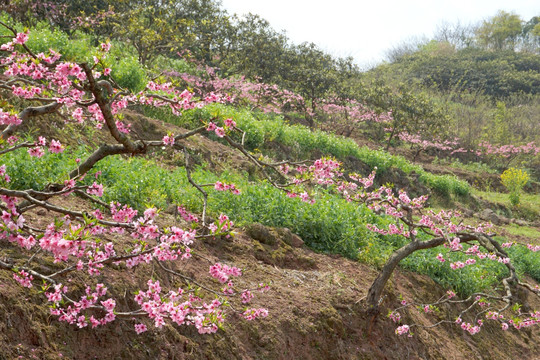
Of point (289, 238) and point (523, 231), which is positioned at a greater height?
point (289, 238)

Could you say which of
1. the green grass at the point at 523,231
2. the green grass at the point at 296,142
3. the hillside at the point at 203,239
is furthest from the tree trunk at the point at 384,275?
the green grass at the point at 523,231

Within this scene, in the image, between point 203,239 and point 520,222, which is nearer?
point 203,239

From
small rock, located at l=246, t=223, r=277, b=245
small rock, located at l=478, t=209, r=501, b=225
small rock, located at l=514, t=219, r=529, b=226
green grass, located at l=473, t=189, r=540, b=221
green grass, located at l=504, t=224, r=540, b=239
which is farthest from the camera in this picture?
green grass, located at l=473, t=189, r=540, b=221

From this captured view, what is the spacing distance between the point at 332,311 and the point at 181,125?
835cm

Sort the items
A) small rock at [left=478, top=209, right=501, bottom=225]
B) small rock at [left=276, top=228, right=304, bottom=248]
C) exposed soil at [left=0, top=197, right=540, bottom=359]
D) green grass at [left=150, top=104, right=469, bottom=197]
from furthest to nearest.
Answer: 1. small rock at [left=478, top=209, right=501, bottom=225]
2. green grass at [left=150, top=104, right=469, bottom=197]
3. small rock at [left=276, top=228, right=304, bottom=248]
4. exposed soil at [left=0, top=197, right=540, bottom=359]

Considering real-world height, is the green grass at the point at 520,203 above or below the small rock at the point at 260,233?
below

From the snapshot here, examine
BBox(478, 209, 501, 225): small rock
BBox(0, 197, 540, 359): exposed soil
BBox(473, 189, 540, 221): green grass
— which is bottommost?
BBox(473, 189, 540, 221): green grass

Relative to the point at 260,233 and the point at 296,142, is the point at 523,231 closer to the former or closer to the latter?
the point at 296,142

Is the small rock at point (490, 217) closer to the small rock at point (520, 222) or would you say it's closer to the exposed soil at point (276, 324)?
the small rock at point (520, 222)

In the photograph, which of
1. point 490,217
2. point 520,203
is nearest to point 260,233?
point 490,217

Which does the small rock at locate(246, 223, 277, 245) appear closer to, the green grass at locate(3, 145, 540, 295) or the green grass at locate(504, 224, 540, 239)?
the green grass at locate(3, 145, 540, 295)

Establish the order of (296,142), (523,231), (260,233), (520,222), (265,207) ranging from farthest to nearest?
1. (520,222)
2. (523,231)
3. (296,142)
4. (265,207)
5. (260,233)

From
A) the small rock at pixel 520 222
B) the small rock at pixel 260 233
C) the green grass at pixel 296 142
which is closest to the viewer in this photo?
the small rock at pixel 260 233

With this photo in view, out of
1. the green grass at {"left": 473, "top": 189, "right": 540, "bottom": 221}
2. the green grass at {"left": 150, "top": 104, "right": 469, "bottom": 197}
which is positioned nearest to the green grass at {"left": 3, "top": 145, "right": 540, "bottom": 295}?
the green grass at {"left": 150, "top": 104, "right": 469, "bottom": 197}
